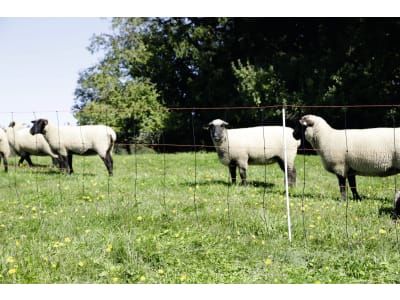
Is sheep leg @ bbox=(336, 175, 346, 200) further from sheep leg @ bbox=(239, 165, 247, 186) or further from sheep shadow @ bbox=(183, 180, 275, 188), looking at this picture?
sheep leg @ bbox=(239, 165, 247, 186)

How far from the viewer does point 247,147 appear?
36.9ft

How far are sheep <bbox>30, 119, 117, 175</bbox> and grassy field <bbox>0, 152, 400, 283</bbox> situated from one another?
3.68 m

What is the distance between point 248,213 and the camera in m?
7.21

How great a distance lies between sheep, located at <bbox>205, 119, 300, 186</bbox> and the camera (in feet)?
36.6

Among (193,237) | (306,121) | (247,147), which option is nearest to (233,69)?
(247,147)

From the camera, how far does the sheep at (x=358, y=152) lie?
28.7ft

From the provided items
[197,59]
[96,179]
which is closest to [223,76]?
[197,59]

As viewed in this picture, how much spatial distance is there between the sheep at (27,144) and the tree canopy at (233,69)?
323 centimetres

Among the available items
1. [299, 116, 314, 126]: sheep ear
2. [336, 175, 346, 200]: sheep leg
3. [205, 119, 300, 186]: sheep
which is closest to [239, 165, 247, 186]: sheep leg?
[205, 119, 300, 186]: sheep

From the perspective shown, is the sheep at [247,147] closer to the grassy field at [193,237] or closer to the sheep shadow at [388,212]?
the grassy field at [193,237]

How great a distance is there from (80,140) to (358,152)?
27.1 ft

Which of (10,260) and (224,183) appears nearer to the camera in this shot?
(10,260)

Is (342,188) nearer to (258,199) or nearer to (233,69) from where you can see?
(258,199)

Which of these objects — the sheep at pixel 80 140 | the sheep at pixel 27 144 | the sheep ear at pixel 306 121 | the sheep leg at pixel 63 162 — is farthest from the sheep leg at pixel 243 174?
the sheep at pixel 27 144
